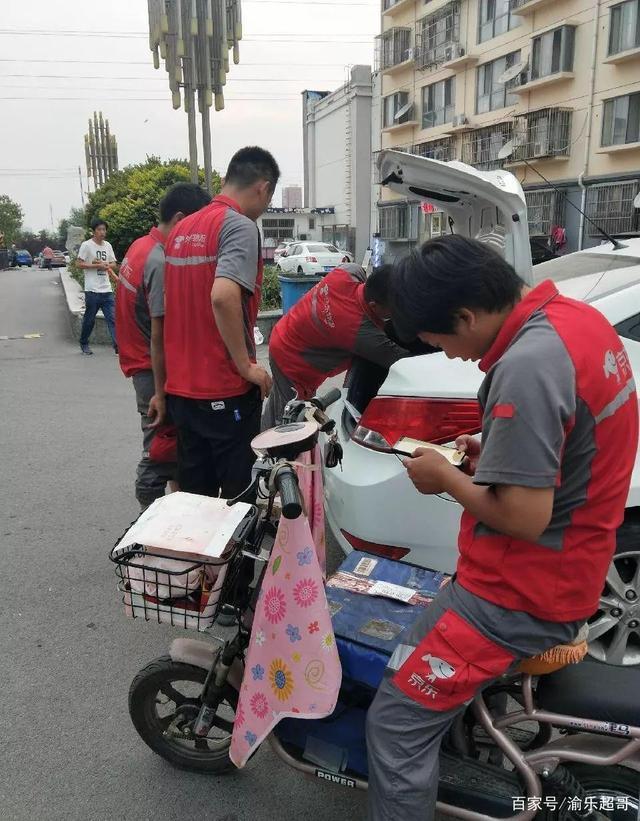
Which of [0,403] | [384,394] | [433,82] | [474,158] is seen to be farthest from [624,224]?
[384,394]

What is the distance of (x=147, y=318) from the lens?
382cm

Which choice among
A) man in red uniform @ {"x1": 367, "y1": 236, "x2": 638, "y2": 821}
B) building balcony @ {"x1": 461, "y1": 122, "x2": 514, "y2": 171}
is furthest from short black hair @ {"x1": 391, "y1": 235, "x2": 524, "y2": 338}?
building balcony @ {"x1": 461, "y1": 122, "x2": 514, "y2": 171}

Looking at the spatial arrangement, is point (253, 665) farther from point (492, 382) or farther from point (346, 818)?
point (492, 382)

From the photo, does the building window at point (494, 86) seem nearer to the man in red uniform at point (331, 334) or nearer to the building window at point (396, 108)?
the building window at point (396, 108)

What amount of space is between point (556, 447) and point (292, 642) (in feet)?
2.86

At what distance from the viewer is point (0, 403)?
745 cm

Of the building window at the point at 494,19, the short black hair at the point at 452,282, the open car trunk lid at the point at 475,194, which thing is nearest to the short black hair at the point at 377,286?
the open car trunk lid at the point at 475,194

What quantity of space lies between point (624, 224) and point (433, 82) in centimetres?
1540

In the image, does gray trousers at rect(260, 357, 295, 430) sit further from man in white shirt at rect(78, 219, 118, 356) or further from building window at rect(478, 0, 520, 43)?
building window at rect(478, 0, 520, 43)

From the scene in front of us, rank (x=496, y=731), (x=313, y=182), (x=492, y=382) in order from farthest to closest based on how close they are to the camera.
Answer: (x=313, y=182), (x=496, y=731), (x=492, y=382)

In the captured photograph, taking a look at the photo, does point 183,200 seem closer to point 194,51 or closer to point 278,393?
point 278,393

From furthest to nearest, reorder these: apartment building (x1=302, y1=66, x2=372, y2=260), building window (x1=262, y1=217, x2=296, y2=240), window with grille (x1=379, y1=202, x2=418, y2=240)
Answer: building window (x1=262, y1=217, x2=296, y2=240) → apartment building (x1=302, y1=66, x2=372, y2=260) → window with grille (x1=379, y1=202, x2=418, y2=240)

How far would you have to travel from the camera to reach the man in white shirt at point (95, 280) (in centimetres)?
948

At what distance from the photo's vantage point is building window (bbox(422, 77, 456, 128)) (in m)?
33.2
